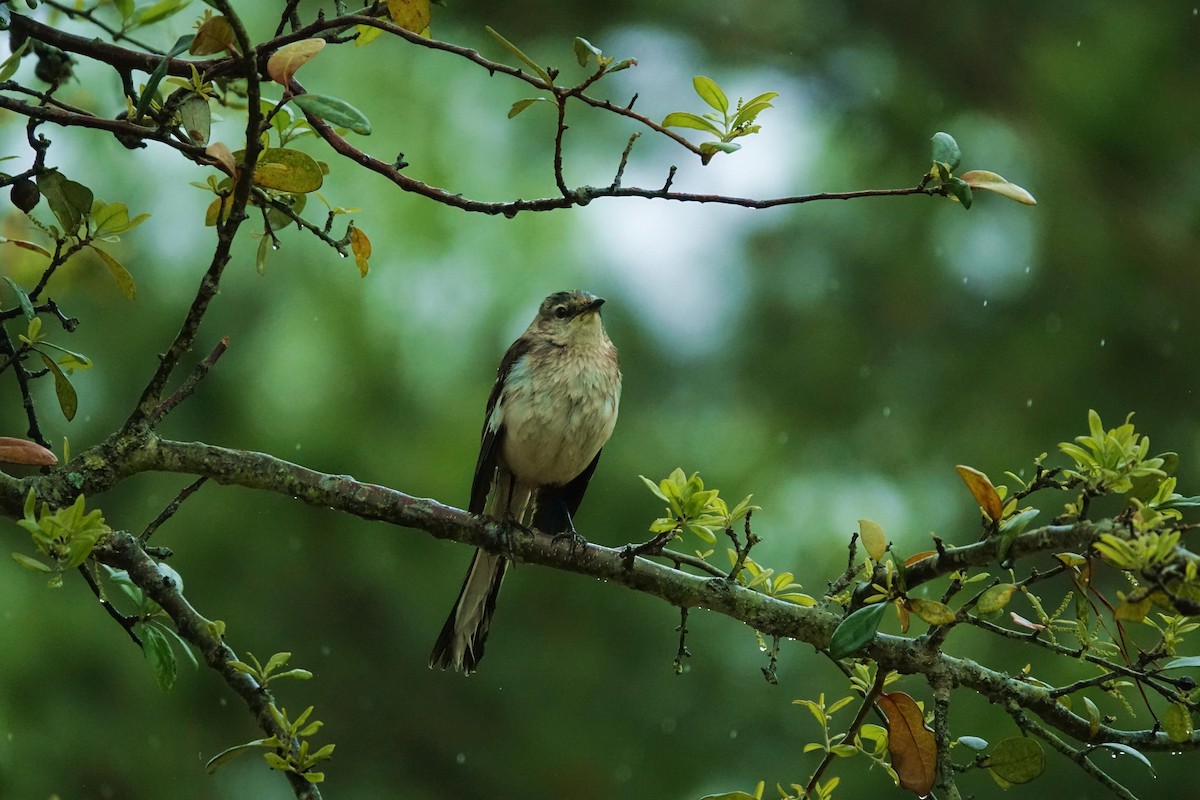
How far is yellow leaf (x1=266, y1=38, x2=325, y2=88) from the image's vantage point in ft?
5.32

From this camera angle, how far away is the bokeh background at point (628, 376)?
15.2 feet

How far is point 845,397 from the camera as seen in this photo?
17.9 feet

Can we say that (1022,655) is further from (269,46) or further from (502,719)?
(269,46)

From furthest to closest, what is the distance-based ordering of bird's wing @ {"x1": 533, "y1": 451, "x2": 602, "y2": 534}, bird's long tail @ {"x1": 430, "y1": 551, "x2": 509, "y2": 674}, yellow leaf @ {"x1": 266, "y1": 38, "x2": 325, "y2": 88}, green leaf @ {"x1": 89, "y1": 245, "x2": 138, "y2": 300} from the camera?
1. bird's wing @ {"x1": 533, "y1": 451, "x2": 602, "y2": 534}
2. bird's long tail @ {"x1": 430, "y1": 551, "x2": 509, "y2": 674}
3. green leaf @ {"x1": 89, "y1": 245, "x2": 138, "y2": 300}
4. yellow leaf @ {"x1": 266, "y1": 38, "x2": 325, "y2": 88}

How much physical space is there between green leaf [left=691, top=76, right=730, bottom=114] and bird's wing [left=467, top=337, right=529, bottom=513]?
69.6 inches

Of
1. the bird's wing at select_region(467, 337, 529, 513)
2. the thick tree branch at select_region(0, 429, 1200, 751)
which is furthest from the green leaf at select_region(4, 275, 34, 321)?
the bird's wing at select_region(467, 337, 529, 513)

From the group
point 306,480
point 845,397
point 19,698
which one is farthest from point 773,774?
point 306,480

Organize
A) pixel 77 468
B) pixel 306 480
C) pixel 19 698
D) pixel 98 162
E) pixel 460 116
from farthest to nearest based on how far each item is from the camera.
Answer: pixel 460 116
pixel 98 162
pixel 19 698
pixel 306 480
pixel 77 468

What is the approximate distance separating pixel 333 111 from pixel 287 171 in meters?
0.19

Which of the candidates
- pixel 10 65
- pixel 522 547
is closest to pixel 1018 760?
pixel 522 547

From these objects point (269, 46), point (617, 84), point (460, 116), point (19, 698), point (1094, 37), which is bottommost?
point (19, 698)

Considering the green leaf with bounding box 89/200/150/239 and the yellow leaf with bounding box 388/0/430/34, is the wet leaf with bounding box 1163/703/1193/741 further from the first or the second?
the green leaf with bounding box 89/200/150/239

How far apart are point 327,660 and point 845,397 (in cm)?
248

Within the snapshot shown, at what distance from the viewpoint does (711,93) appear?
1911 mm
